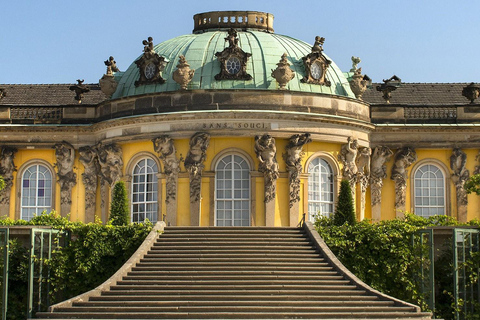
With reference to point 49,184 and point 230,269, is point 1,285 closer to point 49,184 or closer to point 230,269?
point 230,269

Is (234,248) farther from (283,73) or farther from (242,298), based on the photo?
(283,73)

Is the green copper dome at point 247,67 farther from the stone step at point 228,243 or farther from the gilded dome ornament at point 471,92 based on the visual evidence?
the stone step at point 228,243

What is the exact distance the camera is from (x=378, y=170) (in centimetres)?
4653

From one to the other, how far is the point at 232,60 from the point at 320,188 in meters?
6.24

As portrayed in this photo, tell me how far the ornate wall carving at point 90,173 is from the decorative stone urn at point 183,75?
5189mm

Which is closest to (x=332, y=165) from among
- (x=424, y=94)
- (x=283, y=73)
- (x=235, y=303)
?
(x=283, y=73)

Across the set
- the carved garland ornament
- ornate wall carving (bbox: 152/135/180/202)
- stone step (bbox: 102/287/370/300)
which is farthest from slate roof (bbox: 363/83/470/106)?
stone step (bbox: 102/287/370/300)

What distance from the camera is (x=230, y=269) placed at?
110ft

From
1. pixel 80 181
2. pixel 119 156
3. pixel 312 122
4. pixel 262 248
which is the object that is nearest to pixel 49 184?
pixel 80 181

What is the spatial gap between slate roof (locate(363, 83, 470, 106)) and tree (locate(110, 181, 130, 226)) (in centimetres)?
1517

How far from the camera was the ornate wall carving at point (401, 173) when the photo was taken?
4659 centimetres

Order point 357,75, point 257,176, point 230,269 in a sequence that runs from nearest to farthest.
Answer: point 230,269 < point 257,176 < point 357,75

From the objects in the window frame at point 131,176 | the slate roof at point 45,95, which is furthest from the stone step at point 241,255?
the slate roof at point 45,95

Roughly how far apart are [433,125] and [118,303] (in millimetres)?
20502
